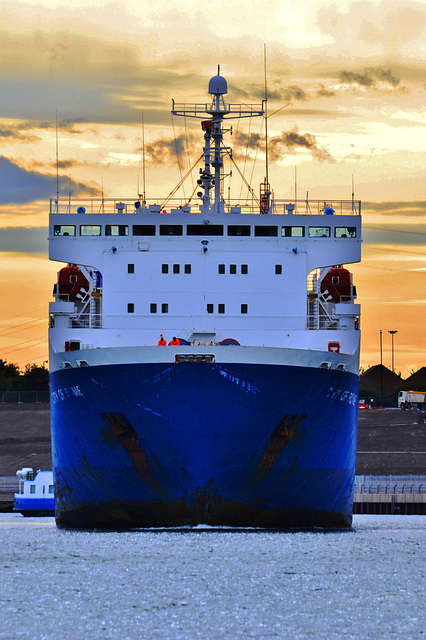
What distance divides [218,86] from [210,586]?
20.4m

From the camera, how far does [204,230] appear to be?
1663 inches

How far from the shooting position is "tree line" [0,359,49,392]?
143 m

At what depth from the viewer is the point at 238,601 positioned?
30.0m

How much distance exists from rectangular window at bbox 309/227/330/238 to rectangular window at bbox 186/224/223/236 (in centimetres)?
305

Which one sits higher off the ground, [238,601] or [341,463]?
[341,463]

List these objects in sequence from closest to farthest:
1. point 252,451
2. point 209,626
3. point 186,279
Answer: point 209,626
point 252,451
point 186,279

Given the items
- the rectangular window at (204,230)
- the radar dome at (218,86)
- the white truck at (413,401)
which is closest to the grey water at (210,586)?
the rectangular window at (204,230)

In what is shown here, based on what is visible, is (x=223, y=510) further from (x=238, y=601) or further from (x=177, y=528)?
(x=238, y=601)

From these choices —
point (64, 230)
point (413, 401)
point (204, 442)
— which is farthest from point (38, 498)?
point (413, 401)

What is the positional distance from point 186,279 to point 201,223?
205cm

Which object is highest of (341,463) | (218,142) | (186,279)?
(218,142)

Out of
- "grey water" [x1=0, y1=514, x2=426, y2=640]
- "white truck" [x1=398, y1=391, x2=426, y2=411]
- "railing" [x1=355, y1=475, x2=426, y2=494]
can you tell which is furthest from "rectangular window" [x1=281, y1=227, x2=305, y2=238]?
"white truck" [x1=398, y1=391, x2=426, y2=411]

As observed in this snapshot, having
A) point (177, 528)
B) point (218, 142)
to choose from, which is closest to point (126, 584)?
point (177, 528)

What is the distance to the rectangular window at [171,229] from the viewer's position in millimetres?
42250
